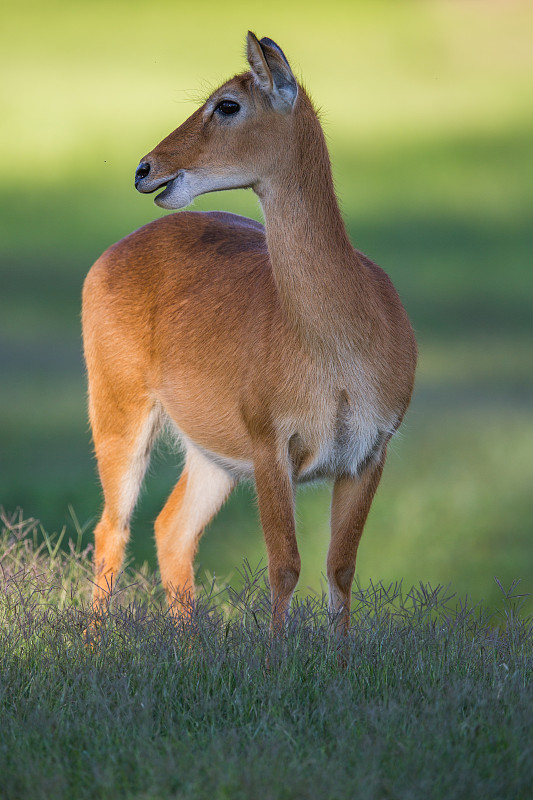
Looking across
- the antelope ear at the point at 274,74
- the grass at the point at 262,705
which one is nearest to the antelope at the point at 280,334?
the antelope ear at the point at 274,74

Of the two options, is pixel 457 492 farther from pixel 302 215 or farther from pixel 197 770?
pixel 197 770

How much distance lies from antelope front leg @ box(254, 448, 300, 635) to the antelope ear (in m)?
1.40

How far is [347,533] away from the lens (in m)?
4.86

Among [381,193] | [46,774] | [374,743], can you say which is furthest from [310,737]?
[381,193]

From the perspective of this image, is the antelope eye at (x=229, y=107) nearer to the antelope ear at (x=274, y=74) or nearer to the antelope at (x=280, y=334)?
the antelope at (x=280, y=334)

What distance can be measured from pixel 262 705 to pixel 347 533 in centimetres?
131

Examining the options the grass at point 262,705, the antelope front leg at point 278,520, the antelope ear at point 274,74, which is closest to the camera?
the grass at point 262,705

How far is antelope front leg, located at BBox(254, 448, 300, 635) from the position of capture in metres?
4.66

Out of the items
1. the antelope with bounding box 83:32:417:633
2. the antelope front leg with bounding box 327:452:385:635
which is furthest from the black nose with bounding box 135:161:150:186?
the antelope front leg with bounding box 327:452:385:635

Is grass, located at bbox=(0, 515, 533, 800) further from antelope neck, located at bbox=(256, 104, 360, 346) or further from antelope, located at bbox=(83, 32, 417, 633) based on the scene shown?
antelope neck, located at bbox=(256, 104, 360, 346)

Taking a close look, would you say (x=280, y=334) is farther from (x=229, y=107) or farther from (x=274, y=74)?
(x=274, y=74)

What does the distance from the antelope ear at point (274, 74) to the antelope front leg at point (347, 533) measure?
1544 millimetres

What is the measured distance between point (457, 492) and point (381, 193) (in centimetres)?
971

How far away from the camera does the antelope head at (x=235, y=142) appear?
4.45m
